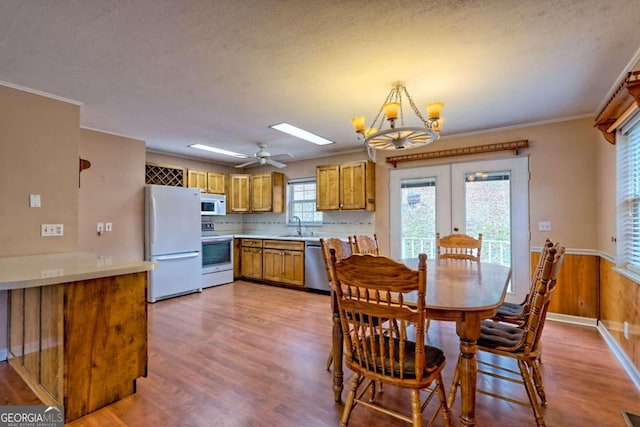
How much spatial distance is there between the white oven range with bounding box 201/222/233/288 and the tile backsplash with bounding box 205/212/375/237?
2.65ft

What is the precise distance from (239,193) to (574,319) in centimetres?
559

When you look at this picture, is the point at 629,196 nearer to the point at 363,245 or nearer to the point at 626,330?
the point at 626,330

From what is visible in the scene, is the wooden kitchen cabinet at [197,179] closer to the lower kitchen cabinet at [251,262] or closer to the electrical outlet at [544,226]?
the lower kitchen cabinet at [251,262]

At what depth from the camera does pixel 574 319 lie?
3451 millimetres

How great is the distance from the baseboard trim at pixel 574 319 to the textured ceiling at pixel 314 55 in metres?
2.32

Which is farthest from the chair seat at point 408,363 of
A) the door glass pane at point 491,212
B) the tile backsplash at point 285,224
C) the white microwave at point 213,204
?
the white microwave at point 213,204

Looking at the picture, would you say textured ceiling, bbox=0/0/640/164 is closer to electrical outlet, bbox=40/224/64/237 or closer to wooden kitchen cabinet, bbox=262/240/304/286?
electrical outlet, bbox=40/224/64/237

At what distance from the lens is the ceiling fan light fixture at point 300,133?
379 centimetres

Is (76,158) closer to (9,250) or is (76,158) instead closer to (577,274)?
(9,250)

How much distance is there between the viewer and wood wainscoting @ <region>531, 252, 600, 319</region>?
337 cm

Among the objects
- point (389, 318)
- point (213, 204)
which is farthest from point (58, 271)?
point (213, 204)

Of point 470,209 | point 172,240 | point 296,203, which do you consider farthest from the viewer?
point 296,203

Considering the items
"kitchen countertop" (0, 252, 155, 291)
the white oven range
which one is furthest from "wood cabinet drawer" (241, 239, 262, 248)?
"kitchen countertop" (0, 252, 155, 291)

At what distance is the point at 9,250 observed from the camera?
102 inches
